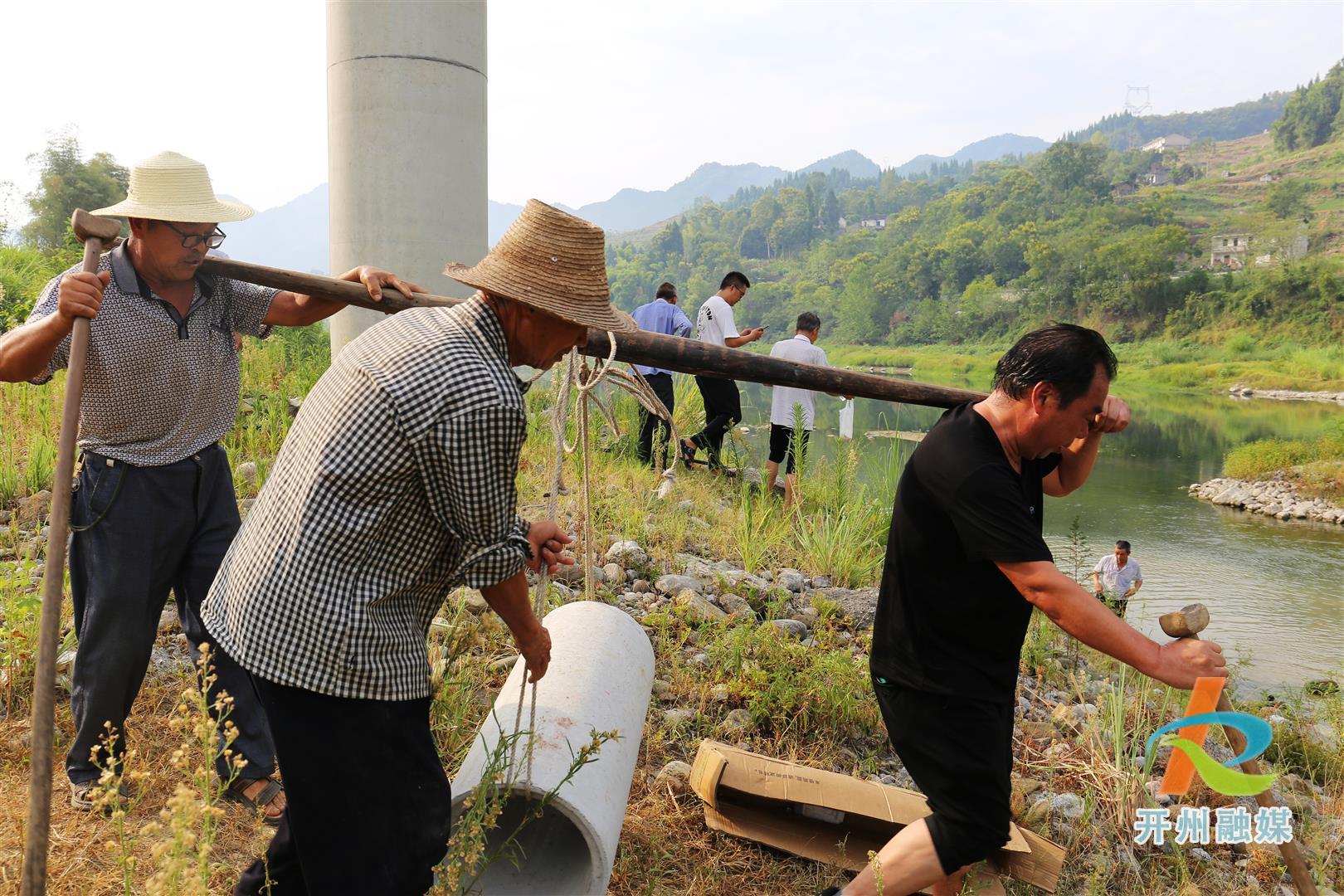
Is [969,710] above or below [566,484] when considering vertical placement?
above

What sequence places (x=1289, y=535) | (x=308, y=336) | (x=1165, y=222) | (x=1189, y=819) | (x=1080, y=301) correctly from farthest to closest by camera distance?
(x=1165, y=222) < (x=1080, y=301) < (x=1289, y=535) < (x=308, y=336) < (x=1189, y=819)

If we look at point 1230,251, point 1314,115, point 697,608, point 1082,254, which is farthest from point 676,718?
point 1314,115

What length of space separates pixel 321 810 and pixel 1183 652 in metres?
2.00

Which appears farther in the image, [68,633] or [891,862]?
[68,633]

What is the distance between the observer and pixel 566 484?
242 inches

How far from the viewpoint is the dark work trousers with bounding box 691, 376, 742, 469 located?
Result: 8211 mm

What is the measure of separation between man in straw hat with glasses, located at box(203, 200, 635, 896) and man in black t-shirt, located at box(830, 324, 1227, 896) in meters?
1.04

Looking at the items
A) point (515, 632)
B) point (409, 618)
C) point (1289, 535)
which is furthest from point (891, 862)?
point (1289, 535)

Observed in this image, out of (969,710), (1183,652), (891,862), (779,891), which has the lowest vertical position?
(779,891)

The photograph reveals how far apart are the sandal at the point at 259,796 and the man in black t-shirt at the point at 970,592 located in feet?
5.78

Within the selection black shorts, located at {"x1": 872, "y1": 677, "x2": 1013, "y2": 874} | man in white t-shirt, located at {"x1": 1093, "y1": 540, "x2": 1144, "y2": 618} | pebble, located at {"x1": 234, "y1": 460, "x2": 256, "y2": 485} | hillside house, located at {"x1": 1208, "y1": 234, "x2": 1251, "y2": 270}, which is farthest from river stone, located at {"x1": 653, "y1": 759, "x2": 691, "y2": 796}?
hillside house, located at {"x1": 1208, "y1": 234, "x2": 1251, "y2": 270}

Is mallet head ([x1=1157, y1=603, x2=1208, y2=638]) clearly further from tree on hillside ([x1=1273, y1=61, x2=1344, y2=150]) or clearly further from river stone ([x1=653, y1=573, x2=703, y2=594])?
tree on hillside ([x1=1273, y1=61, x2=1344, y2=150])

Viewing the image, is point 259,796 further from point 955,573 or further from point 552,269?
point 955,573

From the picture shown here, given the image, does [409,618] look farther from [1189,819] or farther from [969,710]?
[1189,819]
